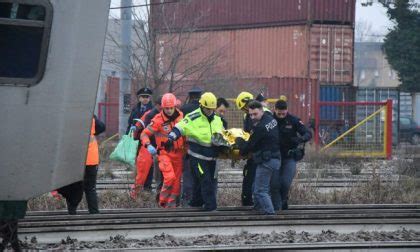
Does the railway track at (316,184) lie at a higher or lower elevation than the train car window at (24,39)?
lower

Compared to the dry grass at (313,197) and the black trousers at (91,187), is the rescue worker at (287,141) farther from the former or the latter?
the black trousers at (91,187)

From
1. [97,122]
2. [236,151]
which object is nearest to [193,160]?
[236,151]

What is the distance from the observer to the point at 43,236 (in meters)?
9.81

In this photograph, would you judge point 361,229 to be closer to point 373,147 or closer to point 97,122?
point 97,122

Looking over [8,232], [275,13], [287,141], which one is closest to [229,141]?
[287,141]

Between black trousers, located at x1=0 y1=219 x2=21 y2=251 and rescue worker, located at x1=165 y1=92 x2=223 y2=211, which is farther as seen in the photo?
rescue worker, located at x1=165 y1=92 x2=223 y2=211

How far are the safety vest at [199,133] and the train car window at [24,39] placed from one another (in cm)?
477

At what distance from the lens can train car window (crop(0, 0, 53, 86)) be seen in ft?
24.0

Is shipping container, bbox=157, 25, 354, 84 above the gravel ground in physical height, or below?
above

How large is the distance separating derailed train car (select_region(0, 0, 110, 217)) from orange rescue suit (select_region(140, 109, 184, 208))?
16.3 feet

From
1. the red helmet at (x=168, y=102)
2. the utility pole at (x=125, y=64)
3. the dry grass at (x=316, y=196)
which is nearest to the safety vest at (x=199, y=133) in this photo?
the red helmet at (x=168, y=102)

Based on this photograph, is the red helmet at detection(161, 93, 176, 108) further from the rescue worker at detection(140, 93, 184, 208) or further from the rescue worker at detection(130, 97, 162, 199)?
the rescue worker at detection(130, 97, 162, 199)

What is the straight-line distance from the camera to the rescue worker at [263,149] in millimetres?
11547

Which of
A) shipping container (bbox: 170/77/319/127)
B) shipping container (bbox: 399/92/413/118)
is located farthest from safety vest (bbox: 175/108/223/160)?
shipping container (bbox: 399/92/413/118)
